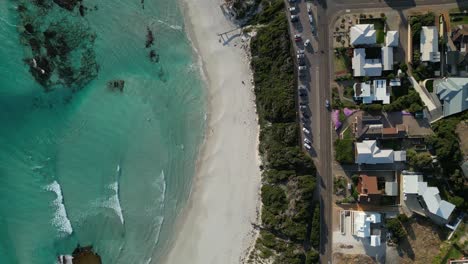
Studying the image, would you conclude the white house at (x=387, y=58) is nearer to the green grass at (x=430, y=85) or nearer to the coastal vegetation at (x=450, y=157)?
the green grass at (x=430, y=85)

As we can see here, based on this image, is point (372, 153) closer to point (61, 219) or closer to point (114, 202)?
point (114, 202)

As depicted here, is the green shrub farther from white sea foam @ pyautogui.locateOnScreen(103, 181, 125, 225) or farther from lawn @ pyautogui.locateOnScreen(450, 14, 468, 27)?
white sea foam @ pyautogui.locateOnScreen(103, 181, 125, 225)

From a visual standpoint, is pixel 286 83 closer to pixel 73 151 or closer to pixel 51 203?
pixel 73 151

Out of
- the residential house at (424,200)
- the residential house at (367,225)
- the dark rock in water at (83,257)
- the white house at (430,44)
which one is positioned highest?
the white house at (430,44)

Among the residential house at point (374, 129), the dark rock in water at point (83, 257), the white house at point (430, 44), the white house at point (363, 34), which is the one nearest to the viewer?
the white house at point (363, 34)

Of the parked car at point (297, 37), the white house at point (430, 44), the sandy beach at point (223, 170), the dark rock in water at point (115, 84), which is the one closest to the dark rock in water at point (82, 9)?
the dark rock in water at point (115, 84)

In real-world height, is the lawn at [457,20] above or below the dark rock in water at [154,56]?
above

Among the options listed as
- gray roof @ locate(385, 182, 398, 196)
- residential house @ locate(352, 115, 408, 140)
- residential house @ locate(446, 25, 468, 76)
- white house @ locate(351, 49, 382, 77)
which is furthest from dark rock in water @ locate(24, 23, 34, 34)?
residential house @ locate(446, 25, 468, 76)
